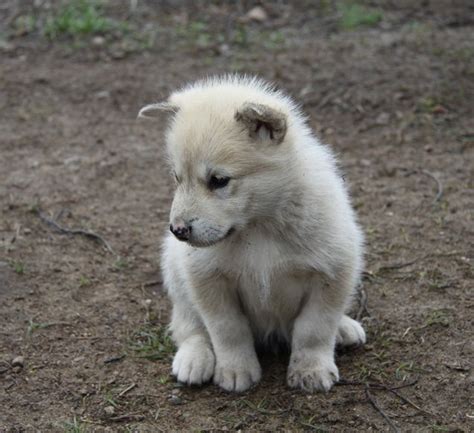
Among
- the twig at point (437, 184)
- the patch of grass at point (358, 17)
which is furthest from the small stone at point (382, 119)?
the patch of grass at point (358, 17)

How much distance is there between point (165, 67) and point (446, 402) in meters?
5.78

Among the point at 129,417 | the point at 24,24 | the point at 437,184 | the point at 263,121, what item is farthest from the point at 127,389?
the point at 24,24

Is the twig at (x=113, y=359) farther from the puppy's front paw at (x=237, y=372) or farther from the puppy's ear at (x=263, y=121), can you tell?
the puppy's ear at (x=263, y=121)

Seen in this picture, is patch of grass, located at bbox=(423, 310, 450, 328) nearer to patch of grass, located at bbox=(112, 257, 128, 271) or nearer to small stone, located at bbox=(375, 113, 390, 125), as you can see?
patch of grass, located at bbox=(112, 257, 128, 271)

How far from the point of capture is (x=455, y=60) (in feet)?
26.6

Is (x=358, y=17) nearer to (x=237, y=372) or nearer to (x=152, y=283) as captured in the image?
→ (x=152, y=283)

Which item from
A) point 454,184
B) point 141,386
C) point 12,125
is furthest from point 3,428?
point 12,125

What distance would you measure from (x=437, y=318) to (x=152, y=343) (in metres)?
1.59

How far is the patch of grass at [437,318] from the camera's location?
4465 millimetres

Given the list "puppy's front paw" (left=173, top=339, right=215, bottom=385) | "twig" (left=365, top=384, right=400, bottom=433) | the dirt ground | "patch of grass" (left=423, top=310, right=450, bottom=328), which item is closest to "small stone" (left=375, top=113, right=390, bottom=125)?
the dirt ground

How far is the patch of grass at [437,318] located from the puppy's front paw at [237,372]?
3.28 feet

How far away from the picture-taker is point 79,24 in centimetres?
954

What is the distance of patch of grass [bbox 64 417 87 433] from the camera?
12.6 ft

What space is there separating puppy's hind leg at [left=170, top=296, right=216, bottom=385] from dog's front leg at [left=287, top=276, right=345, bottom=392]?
17.7 inches
